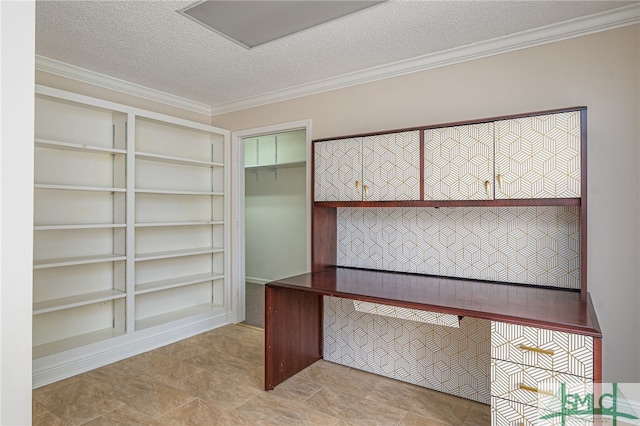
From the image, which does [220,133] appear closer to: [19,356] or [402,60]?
[402,60]

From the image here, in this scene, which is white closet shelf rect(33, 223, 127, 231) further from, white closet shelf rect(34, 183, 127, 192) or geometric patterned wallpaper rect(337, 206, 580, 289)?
geometric patterned wallpaper rect(337, 206, 580, 289)

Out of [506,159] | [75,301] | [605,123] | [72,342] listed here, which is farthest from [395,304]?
[72,342]

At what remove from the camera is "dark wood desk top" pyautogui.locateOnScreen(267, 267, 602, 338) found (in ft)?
5.80

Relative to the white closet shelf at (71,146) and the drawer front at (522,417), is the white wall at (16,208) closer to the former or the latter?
the white closet shelf at (71,146)

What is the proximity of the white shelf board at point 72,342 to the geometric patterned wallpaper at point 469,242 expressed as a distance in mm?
2046

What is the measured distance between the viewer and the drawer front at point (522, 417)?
1.66 meters

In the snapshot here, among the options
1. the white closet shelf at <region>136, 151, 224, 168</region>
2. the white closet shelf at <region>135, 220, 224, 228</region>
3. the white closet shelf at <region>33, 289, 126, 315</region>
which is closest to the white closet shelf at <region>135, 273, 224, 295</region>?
the white closet shelf at <region>33, 289, 126, 315</region>

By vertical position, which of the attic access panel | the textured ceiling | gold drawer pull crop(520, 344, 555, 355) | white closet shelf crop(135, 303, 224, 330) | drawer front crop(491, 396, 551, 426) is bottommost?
white closet shelf crop(135, 303, 224, 330)

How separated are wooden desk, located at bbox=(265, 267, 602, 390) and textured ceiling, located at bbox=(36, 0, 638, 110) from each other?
1.65 metres

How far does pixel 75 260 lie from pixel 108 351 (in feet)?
2.58

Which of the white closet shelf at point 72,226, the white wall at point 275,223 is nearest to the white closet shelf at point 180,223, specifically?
the white closet shelf at point 72,226

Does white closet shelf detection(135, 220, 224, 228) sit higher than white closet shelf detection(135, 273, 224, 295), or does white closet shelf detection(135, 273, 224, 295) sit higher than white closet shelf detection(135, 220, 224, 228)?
white closet shelf detection(135, 220, 224, 228)

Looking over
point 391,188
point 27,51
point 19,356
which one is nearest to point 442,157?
point 391,188

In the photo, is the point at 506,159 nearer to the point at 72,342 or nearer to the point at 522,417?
the point at 522,417
